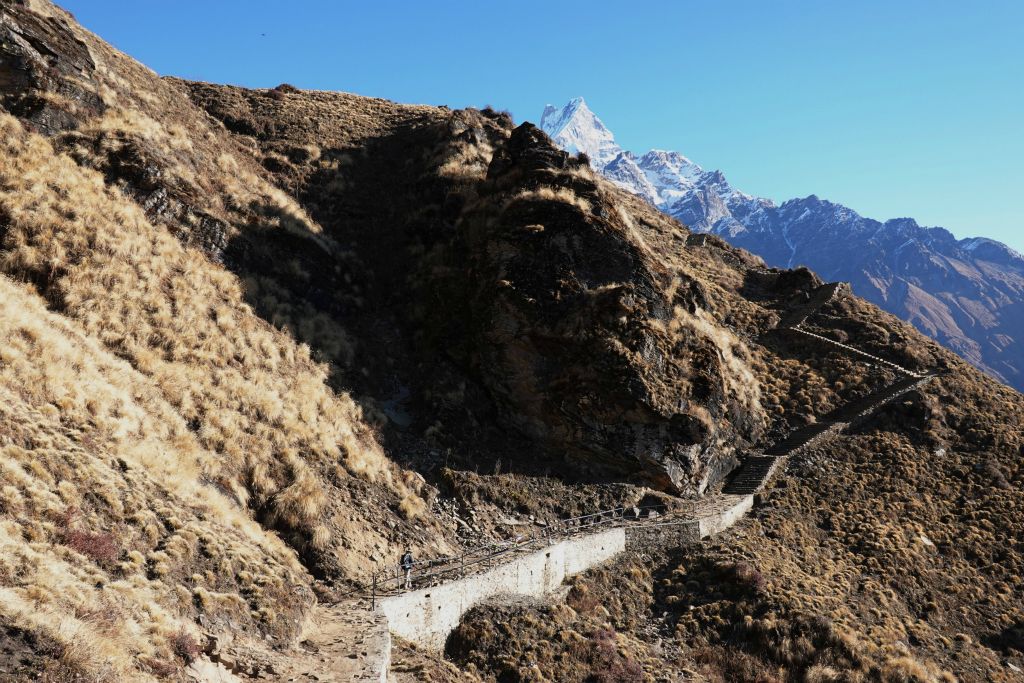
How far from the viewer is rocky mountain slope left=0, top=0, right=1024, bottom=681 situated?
13.0 meters

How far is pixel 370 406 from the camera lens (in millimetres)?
25594

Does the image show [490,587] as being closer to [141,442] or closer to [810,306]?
[141,442]

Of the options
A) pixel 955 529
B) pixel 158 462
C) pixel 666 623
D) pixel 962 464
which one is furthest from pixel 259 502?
pixel 962 464

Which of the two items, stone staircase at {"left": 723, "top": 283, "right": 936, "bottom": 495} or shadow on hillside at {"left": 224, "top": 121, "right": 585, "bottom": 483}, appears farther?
stone staircase at {"left": 723, "top": 283, "right": 936, "bottom": 495}

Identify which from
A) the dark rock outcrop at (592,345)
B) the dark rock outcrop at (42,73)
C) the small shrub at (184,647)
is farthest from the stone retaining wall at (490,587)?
the dark rock outcrop at (42,73)

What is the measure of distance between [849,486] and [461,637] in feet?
73.2

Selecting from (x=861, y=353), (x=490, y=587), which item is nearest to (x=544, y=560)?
(x=490, y=587)

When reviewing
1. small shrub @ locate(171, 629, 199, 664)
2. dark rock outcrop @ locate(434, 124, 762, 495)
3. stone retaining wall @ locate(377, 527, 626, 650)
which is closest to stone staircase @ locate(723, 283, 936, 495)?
dark rock outcrop @ locate(434, 124, 762, 495)

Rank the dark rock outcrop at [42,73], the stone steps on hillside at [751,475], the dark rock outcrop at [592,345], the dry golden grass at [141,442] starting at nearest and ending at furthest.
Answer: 1. the dry golden grass at [141,442]
2. the dark rock outcrop at [42,73]
3. the dark rock outcrop at [592,345]
4. the stone steps on hillside at [751,475]

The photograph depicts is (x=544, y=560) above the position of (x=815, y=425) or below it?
below

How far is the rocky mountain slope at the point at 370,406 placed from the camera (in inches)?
513

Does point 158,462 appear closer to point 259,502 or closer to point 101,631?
point 259,502

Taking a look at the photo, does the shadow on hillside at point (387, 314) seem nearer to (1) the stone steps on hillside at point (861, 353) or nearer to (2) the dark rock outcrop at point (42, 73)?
(2) the dark rock outcrop at point (42, 73)

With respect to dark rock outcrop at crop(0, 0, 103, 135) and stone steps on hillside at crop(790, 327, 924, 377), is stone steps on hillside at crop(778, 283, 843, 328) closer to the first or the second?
stone steps on hillside at crop(790, 327, 924, 377)
